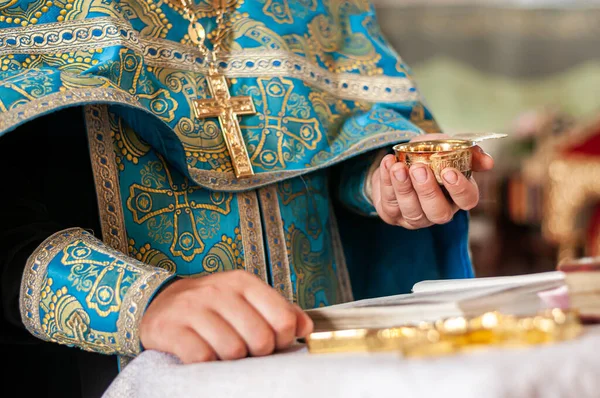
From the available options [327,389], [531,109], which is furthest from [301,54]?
[531,109]

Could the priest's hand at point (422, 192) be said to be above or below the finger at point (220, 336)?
above

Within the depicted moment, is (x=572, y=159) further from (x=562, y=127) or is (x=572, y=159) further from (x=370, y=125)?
(x=370, y=125)

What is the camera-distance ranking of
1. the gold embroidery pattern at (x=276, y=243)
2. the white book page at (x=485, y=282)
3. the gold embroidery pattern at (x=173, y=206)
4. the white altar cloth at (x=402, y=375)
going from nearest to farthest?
the white altar cloth at (x=402, y=375), the white book page at (x=485, y=282), the gold embroidery pattern at (x=173, y=206), the gold embroidery pattern at (x=276, y=243)

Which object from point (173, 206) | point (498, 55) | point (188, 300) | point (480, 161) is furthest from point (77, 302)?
point (498, 55)

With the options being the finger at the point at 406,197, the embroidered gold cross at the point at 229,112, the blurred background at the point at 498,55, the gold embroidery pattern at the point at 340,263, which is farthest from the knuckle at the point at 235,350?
the blurred background at the point at 498,55

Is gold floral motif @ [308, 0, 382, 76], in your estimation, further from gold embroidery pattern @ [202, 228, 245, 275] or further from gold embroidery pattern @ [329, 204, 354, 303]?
gold embroidery pattern @ [202, 228, 245, 275]

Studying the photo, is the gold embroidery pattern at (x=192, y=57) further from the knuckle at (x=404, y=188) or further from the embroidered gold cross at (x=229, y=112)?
the knuckle at (x=404, y=188)

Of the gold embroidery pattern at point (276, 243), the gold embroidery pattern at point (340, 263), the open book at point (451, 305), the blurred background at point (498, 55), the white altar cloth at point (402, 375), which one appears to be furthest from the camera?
the blurred background at point (498, 55)

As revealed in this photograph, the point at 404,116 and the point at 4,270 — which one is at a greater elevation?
the point at 404,116

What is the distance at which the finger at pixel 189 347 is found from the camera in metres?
0.71

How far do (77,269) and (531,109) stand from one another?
6040 mm

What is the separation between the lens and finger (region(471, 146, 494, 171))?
105 cm

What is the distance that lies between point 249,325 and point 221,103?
1.75ft

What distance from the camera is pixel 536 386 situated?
54cm
